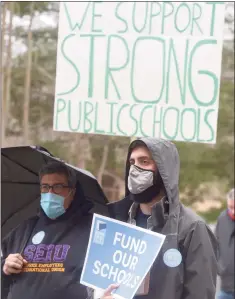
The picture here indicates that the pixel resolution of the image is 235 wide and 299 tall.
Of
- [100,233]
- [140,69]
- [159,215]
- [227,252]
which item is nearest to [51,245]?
[100,233]

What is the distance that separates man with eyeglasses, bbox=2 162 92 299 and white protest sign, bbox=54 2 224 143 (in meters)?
0.66

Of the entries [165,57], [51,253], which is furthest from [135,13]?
[51,253]

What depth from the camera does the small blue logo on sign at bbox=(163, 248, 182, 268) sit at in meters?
2.58

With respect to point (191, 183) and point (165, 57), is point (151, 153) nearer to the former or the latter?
point (165, 57)

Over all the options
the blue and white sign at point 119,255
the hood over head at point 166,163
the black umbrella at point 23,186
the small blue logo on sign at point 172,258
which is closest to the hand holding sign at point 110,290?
the blue and white sign at point 119,255

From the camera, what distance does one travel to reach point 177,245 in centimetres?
262

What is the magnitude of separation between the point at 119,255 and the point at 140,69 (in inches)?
53.4

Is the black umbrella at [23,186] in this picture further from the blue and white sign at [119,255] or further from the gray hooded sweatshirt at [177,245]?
the gray hooded sweatshirt at [177,245]

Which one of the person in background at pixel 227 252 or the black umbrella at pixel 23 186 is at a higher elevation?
the black umbrella at pixel 23 186

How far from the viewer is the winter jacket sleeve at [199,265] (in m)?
2.56

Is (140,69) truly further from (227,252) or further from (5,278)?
(227,252)

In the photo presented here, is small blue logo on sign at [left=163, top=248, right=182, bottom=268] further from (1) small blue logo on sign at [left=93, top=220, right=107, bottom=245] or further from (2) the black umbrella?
(2) the black umbrella

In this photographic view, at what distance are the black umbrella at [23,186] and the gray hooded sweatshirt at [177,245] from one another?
1.68 ft

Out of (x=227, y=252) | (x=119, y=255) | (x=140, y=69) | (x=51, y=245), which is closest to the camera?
(x=119, y=255)
